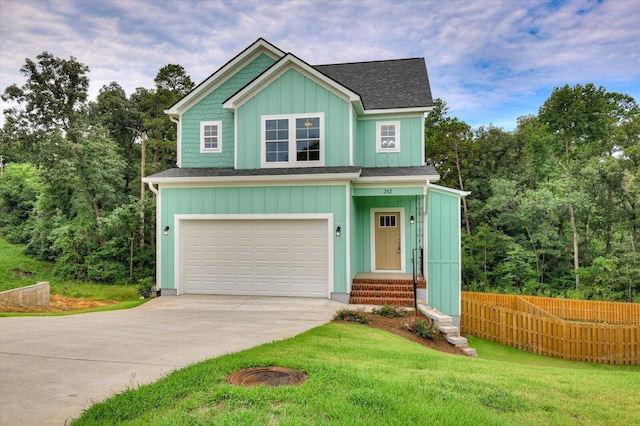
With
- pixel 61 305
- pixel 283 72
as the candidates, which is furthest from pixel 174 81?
pixel 61 305

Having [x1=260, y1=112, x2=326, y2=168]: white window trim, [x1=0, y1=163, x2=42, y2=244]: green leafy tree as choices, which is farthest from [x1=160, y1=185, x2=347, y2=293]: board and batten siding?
[x1=0, y1=163, x2=42, y2=244]: green leafy tree

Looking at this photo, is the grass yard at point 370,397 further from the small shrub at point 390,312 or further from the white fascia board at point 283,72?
the white fascia board at point 283,72

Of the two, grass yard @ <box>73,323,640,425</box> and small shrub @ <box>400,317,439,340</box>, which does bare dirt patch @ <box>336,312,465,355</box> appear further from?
grass yard @ <box>73,323,640,425</box>

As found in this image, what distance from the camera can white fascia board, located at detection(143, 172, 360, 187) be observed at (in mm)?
10911

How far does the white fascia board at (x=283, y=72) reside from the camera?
38.7 feet

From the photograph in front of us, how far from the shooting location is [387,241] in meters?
13.4

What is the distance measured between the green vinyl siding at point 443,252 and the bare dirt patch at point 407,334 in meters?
3.53

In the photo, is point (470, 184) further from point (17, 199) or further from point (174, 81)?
point (17, 199)

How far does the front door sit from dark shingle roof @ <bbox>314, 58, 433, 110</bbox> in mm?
3984

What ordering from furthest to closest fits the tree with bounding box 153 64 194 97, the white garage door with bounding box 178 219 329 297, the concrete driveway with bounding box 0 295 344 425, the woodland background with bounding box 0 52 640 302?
the tree with bounding box 153 64 194 97
the woodland background with bounding box 0 52 640 302
the white garage door with bounding box 178 219 329 297
the concrete driveway with bounding box 0 295 344 425

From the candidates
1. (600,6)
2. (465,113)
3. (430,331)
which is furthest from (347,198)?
(465,113)

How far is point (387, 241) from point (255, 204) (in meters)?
4.93

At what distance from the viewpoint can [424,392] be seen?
381cm

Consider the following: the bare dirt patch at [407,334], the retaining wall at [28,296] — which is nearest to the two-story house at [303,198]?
the bare dirt patch at [407,334]
